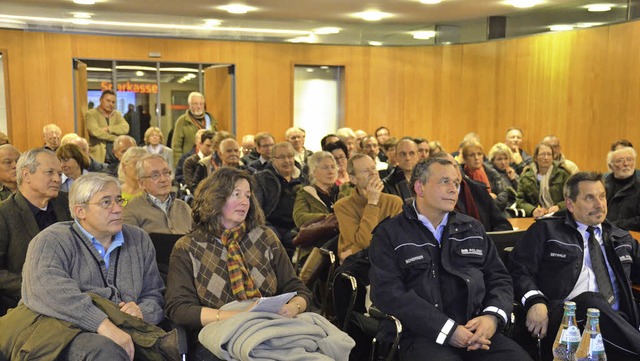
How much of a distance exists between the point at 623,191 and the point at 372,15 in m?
6.35

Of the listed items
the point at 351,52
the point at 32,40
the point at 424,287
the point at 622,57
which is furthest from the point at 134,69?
the point at 424,287

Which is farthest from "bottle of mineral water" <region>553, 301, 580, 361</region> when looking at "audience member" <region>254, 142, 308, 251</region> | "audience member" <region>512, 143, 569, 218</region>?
"audience member" <region>512, 143, 569, 218</region>

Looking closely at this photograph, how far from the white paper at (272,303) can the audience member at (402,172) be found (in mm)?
2384

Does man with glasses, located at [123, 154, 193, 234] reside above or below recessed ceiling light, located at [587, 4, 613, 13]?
below

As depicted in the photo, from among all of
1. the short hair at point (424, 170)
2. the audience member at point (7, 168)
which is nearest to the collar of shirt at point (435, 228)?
the short hair at point (424, 170)

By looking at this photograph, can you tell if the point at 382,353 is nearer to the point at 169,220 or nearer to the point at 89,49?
the point at 169,220

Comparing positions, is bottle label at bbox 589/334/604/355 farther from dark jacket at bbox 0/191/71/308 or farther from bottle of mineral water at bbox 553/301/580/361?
dark jacket at bbox 0/191/71/308

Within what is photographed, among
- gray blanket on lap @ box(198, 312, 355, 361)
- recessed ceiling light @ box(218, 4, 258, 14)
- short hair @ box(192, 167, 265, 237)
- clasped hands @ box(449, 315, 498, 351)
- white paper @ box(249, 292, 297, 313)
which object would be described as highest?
recessed ceiling light @ box(218, 4, 258, 14)

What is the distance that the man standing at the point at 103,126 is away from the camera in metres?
9.64

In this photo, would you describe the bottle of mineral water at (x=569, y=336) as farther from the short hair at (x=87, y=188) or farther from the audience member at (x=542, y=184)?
the audience member at (x=542, y=184)

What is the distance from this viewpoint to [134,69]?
11250mm

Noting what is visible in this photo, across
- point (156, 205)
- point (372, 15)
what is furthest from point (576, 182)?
point (372, 15)

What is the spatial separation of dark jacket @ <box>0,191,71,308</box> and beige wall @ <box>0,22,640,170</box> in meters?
7.71

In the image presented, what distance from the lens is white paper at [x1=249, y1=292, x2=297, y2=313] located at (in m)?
2.84
